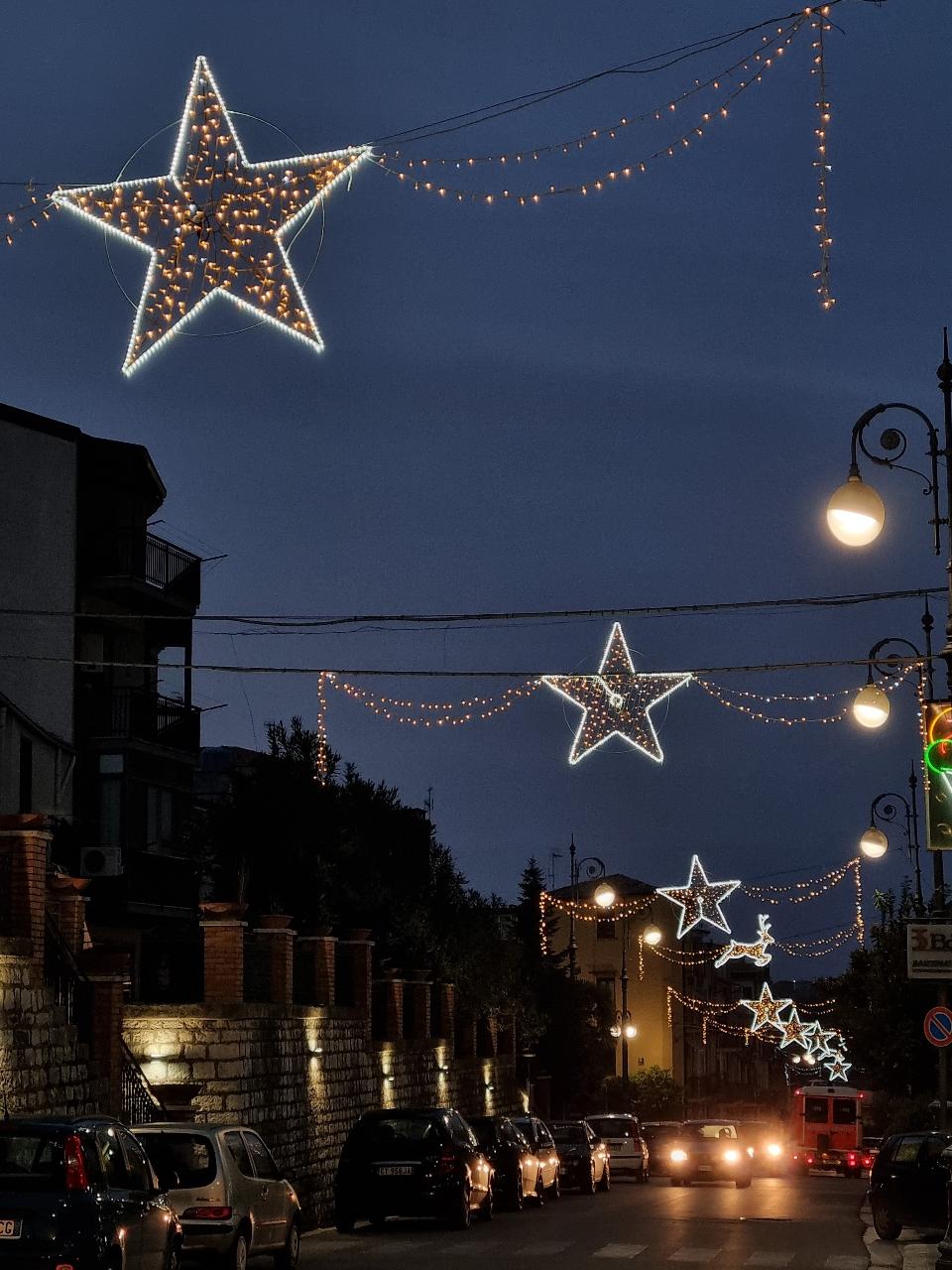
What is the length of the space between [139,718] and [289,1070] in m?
16.9

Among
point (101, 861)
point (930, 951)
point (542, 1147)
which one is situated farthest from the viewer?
point (101, 861)

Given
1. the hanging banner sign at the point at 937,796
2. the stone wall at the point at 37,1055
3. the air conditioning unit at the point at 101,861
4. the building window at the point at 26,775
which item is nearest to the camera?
the stone wall at the point at 37,1055

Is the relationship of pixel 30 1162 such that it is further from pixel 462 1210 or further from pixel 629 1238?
pixel 629 1238

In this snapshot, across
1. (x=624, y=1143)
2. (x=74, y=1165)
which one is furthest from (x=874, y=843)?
(x=74, y=1165)

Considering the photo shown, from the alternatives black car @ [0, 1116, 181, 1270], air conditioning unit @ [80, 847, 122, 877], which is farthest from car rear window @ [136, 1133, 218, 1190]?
air conditioning unit @ [80, 847, 122, 877]

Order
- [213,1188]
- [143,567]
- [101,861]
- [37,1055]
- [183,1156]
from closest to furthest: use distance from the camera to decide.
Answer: [213,1188] → [183,1156] → [37,1055] → [101,861] → [143,567]

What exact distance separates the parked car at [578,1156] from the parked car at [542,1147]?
9.28 ft

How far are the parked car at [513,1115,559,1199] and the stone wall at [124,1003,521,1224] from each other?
3028 mm

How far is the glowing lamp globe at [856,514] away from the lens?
49.1 feet

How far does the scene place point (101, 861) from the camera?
3816cm

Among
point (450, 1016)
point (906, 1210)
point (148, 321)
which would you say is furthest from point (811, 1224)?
point (148, 321)

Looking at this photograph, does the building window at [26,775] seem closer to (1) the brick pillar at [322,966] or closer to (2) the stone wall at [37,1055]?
(1) the brick pillar at [322,966]

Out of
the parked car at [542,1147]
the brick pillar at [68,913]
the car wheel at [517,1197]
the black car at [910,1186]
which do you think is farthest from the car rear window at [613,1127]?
the brick pillar at [68,913]

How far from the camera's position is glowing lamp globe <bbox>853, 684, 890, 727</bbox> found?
23.0m
